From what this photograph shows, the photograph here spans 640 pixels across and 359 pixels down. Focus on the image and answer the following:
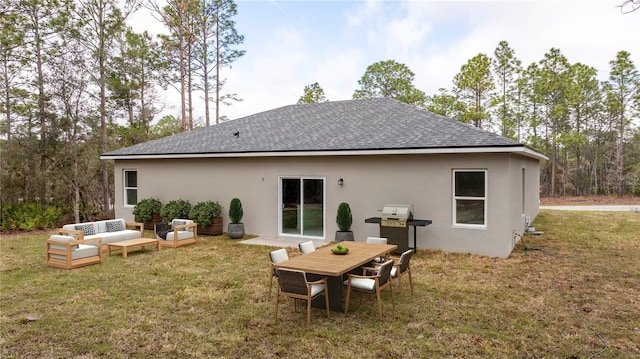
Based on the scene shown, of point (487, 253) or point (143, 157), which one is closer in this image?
point (487, 253)

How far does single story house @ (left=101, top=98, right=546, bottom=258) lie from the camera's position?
860cm

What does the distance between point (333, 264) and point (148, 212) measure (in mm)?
9453

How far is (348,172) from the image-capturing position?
10.1 metres

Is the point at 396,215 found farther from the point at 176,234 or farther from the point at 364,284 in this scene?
the point at 176,234

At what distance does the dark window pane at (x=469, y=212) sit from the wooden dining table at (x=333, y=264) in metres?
3.70

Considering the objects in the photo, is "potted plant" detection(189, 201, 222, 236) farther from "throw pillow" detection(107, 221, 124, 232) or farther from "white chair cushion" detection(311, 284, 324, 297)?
"white chair cushion" detection(311, 284, 324, 297)

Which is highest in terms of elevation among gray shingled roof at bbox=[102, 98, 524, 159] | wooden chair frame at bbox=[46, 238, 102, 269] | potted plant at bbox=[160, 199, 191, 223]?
gray shingled roof at bbox=[102, 98, 524, 159]

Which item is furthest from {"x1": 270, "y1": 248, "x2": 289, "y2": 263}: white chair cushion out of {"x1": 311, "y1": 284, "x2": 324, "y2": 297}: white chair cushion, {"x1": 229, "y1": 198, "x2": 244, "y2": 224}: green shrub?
{"x1": 229, "y1": 198, "x2": 244, "y2": 224}: green shrub

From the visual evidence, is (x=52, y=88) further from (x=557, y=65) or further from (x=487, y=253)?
(x=557, y=65)

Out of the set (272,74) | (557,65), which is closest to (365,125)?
(272,74)

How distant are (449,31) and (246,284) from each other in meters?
13.6

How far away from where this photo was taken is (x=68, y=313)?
17.0 ft

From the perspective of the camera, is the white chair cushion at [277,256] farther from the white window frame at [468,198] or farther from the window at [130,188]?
the window at [130,188]

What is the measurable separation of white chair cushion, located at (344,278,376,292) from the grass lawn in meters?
0.37
